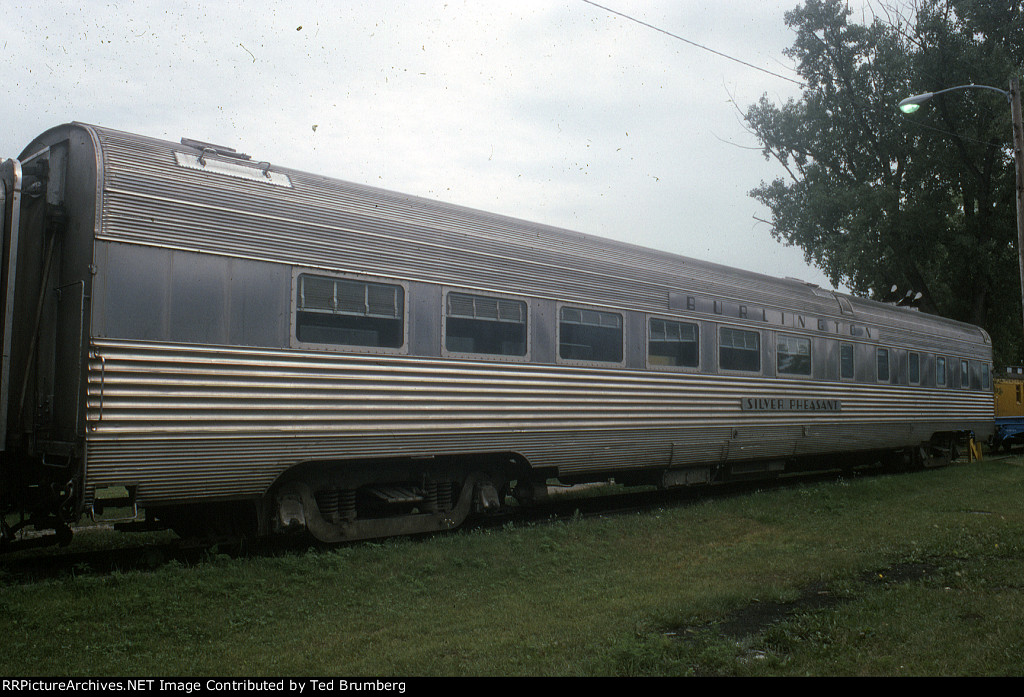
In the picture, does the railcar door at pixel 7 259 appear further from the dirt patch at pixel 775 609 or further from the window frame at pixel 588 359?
the window frame at pixel 588 359

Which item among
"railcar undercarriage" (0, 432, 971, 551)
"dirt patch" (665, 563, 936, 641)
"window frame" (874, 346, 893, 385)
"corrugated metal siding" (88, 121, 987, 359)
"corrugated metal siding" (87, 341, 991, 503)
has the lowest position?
"dirt patch" (665, 563, 936, 641)

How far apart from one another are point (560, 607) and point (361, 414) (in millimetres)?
2814

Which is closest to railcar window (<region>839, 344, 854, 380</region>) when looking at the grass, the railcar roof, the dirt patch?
the railcar roof

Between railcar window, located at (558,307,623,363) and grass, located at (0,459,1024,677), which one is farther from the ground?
railcar window, located at (558,307,623,363)

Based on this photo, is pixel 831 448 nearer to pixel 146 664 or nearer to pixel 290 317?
pixel 290 317

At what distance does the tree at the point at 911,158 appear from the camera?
26.8 meters

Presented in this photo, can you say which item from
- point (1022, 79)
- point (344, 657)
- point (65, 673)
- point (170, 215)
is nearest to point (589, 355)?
point (170, 215)

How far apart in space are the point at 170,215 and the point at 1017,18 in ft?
96.0

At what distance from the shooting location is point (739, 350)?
12453 mm

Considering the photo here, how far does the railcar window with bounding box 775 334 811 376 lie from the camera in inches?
525

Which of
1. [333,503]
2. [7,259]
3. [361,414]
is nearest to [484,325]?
[361,414]

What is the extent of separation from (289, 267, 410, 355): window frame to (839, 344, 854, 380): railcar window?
9775 mm

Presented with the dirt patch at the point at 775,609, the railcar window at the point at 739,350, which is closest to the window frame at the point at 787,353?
the railcar window at the point at 739,350

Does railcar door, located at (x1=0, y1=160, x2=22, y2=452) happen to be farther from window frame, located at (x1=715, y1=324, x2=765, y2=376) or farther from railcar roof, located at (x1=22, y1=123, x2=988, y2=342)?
window frame, located at (x1=715, y1=324, x2=765, y2=376)
